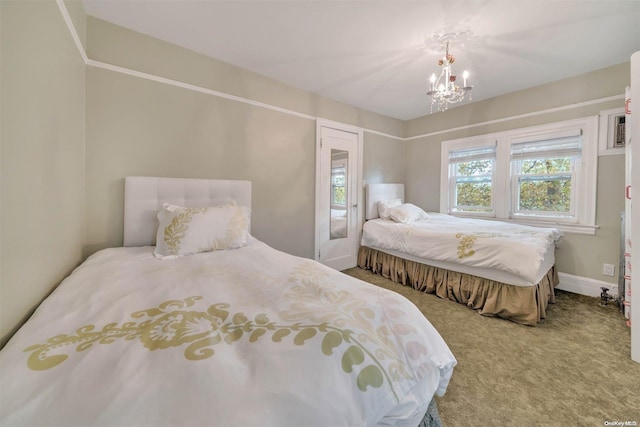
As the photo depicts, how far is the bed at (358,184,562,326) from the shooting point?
209 centimetres

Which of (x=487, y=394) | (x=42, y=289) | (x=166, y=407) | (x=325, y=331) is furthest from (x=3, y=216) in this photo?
(x=487, y=394)

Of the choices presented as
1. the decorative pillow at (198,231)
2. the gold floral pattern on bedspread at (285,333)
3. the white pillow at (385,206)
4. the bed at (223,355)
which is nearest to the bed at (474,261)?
the white pillow at (385,206)

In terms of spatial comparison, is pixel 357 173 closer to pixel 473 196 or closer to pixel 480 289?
pixel 473 196

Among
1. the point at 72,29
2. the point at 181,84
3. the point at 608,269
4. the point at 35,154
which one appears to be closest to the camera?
the point at 35,154

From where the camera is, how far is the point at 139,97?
6.56 ft

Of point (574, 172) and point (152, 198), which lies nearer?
point (152, 198)

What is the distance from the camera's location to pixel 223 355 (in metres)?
0.61

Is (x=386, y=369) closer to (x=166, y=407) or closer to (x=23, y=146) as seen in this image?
(x=166, y=407)

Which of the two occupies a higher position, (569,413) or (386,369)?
(386,369)

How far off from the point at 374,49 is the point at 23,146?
2.51m

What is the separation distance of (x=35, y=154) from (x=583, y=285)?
4.75m

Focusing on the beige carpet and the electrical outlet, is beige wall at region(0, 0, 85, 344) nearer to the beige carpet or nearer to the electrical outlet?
the beige carpet

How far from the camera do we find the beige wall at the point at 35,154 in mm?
896

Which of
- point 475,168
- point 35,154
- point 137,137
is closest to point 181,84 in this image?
point 137,137
